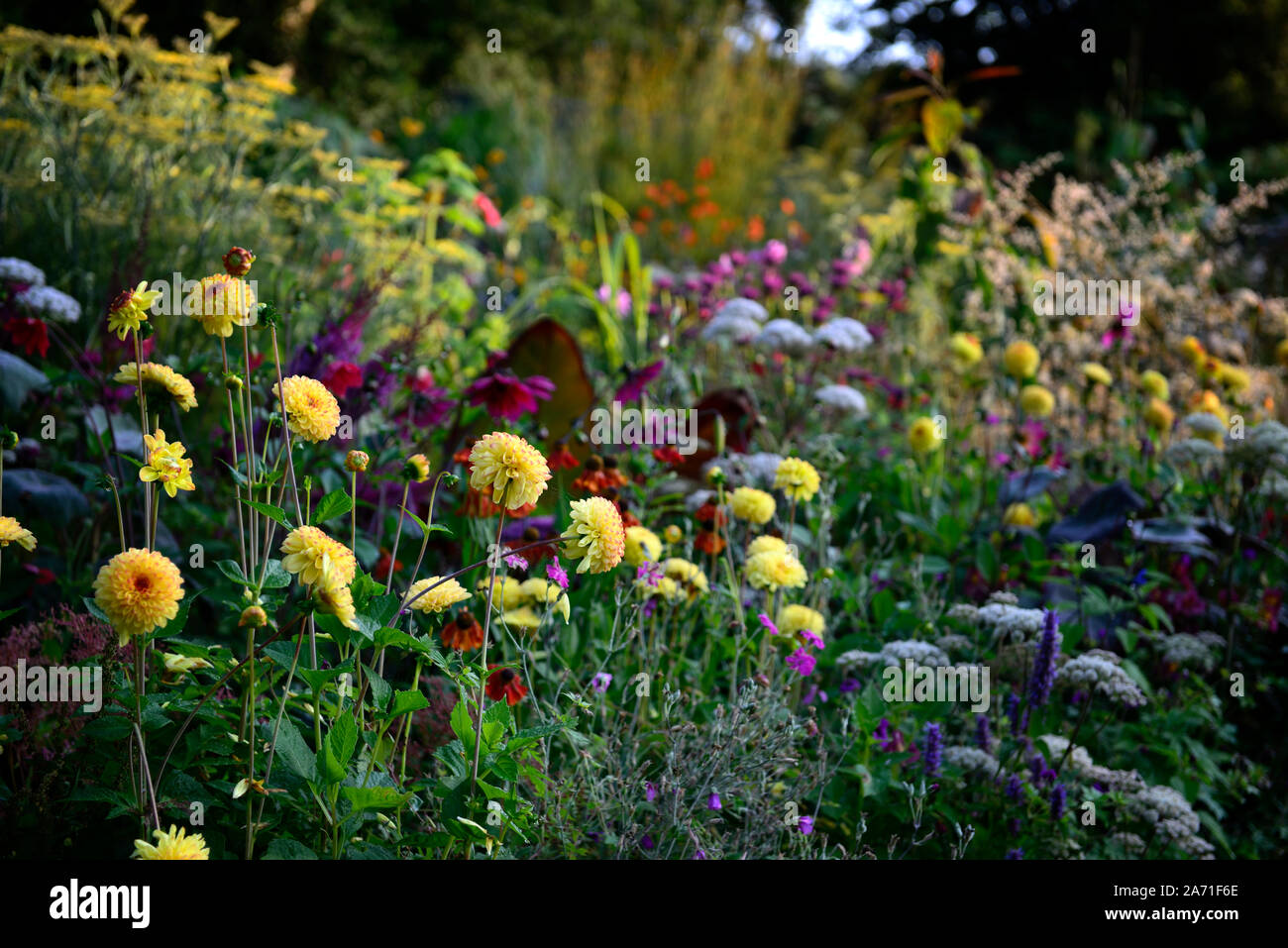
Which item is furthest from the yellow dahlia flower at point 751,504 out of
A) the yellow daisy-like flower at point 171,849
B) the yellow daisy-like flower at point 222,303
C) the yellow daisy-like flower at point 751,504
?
the yellow daisy-like flower at point 171,849

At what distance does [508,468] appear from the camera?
4.40 ft

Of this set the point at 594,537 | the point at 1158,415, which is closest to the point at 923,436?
the point at 1158,415

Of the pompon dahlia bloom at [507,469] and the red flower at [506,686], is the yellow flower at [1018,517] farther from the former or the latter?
the pompon dahlia bloom at [507,469]

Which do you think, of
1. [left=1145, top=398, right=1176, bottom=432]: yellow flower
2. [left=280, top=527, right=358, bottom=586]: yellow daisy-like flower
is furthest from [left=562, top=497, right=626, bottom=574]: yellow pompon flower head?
[left=1145, top=398, right=1176, bottom=432]: yellow flower

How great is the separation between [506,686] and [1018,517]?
181cm

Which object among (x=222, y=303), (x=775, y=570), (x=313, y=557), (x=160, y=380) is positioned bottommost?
(x=775, y=570)

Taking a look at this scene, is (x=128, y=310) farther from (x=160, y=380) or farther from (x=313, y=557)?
(x=313, y=557)

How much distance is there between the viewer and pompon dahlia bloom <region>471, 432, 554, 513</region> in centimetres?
133

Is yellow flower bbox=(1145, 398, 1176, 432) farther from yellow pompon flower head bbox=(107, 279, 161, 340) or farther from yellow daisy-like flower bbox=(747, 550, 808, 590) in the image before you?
yellow pompon flower head bbox=(107, 279, 161, 340)

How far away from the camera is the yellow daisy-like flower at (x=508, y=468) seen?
4.38 feet

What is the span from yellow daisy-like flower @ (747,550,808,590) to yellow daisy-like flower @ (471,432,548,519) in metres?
0.63
